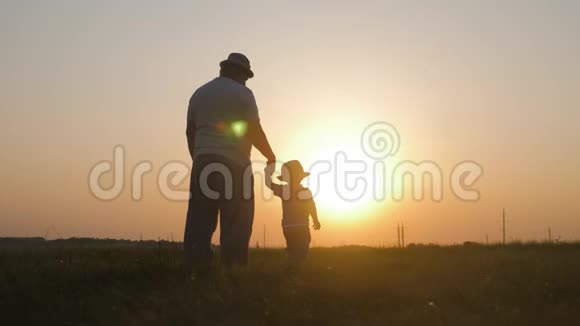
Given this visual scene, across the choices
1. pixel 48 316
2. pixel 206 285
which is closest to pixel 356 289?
pixel 206 285

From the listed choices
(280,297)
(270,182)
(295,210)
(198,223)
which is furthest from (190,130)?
(295,210)

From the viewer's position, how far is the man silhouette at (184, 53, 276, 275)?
776 cm

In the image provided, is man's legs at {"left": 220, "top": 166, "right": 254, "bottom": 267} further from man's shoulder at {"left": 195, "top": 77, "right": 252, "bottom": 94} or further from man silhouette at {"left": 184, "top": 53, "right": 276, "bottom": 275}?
man's shoulder at {"left": 195, "top": 77, "right": 252, "bottom": 94}

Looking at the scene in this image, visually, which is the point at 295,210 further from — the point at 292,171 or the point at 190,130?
the point at 190,130

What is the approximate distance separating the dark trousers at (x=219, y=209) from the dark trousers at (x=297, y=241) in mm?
3626

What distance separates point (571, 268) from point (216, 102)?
4.42 meters

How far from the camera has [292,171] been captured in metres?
12.0

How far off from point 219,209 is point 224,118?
39.6 inches

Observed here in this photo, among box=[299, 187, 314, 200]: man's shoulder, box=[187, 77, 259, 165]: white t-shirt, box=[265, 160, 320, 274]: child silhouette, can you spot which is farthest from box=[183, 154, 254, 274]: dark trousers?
box=[299, 187, 314, 200]: man's shoulder

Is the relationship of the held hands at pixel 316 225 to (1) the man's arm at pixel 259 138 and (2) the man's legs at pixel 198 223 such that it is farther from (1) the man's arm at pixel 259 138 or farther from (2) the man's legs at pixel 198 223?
(2) the man's legs at pixel 198 223

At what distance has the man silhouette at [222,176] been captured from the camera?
7.76m

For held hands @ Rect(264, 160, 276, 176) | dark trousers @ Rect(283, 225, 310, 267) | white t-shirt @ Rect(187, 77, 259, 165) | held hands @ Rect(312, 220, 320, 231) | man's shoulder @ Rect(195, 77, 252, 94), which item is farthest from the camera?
held hands @ Rect(312, 220, 320, 231)

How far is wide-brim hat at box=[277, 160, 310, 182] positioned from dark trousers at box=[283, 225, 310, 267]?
0.92 meters

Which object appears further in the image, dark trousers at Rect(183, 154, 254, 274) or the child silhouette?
the child silhouette
